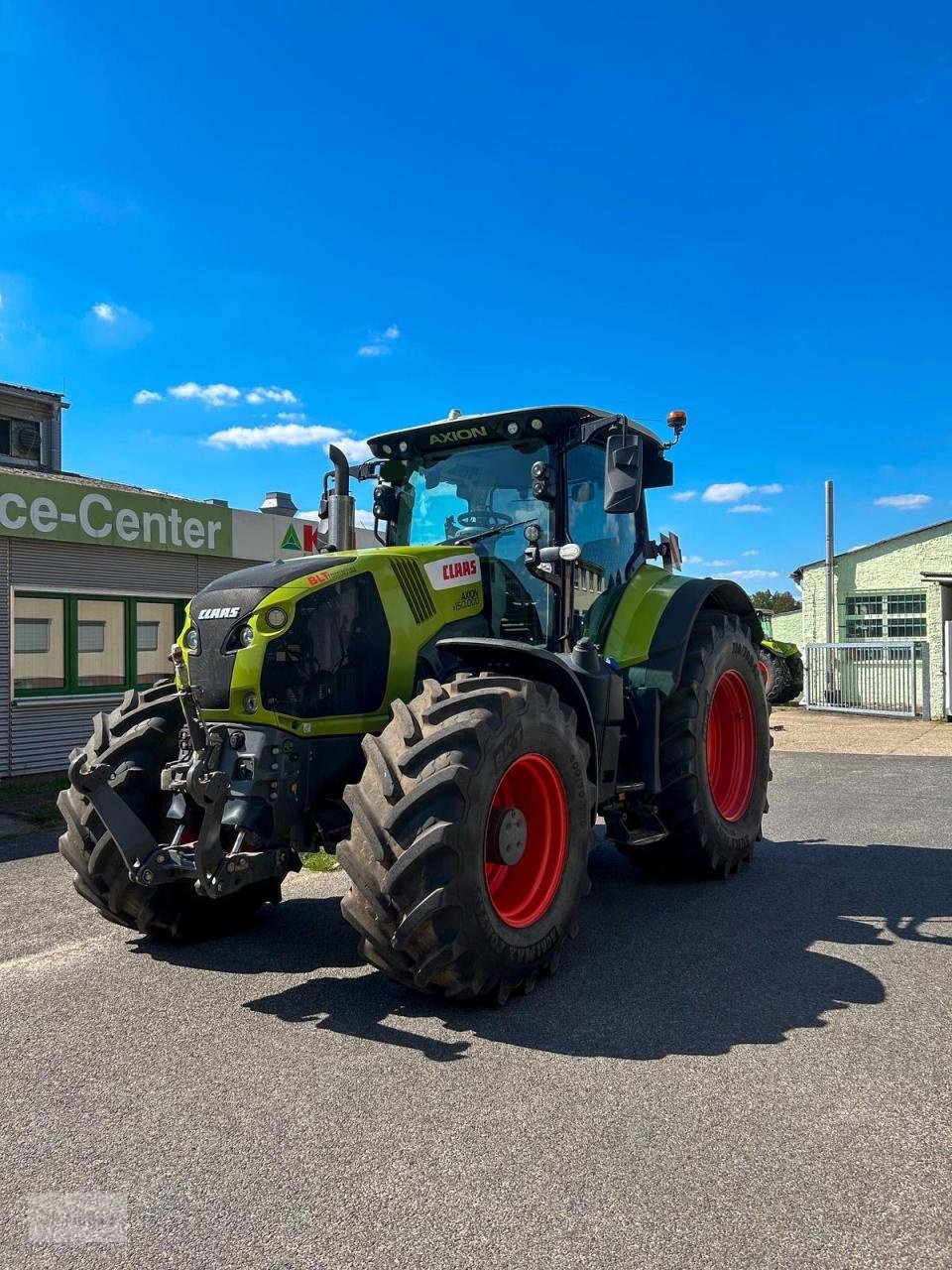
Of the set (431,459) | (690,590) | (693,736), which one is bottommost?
(693,736)

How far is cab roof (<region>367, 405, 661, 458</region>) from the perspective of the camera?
515 cm

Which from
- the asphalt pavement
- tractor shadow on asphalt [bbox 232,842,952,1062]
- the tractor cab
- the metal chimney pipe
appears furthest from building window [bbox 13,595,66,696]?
the metal chimney pipe

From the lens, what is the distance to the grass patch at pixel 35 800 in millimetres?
8477

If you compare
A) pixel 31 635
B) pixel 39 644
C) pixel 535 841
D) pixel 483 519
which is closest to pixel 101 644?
pixel 39 644

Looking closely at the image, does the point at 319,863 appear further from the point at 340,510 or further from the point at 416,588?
the point at 416,588

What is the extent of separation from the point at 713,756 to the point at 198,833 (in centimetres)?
378

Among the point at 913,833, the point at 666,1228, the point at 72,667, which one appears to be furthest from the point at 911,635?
the point at 666,1228

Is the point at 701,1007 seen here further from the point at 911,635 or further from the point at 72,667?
the point at 911,635

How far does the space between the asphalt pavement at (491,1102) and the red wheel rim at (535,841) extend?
39cm

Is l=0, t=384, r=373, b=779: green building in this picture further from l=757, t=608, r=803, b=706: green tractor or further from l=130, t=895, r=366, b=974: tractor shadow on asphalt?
l=757, t=608, r=803, b=706: green tractor

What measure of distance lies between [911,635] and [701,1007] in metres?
22.4

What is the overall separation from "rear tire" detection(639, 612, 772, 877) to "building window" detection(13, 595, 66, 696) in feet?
26.2

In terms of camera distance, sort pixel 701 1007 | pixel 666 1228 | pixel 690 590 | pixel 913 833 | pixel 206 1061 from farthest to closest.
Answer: pixel 913 833
pixel 690 590
pixel 701 1007
pixel 206 1061
pixel 666 1228

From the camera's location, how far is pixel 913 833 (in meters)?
7.47
